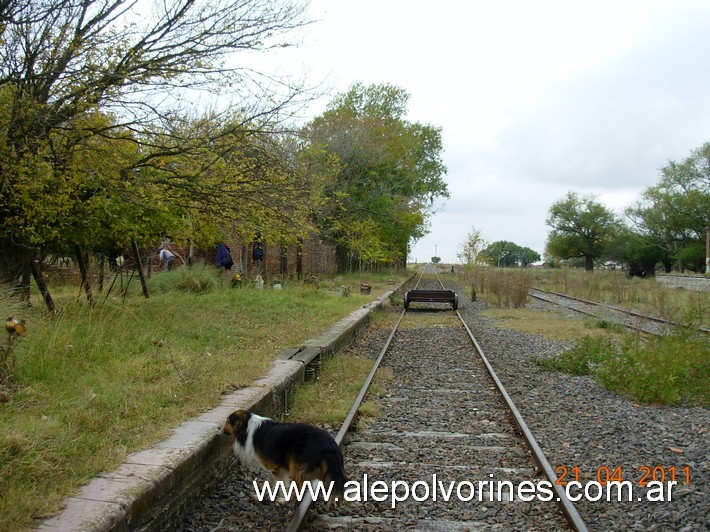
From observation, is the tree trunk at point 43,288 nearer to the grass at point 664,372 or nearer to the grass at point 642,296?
the grass at point 664,372

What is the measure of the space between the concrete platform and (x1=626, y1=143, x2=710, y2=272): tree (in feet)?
214

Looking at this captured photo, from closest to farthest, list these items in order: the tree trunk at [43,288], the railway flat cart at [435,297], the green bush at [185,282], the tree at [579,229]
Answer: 1. the tree trunk at [43,288]
2. the green bush at [185,282]
3. the railway flat cart at [435,297]
4. the tree at [579,229]

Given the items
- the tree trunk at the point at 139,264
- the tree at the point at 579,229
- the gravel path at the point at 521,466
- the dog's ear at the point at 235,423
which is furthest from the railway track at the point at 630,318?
the tree at the point at 579,229

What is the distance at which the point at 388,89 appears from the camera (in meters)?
45.3

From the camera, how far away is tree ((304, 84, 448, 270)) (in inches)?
1185

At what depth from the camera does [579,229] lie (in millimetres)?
90375

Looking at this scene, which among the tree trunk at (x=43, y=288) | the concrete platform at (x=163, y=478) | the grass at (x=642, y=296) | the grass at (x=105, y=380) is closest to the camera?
the concrete platform at (x=163, y=478)

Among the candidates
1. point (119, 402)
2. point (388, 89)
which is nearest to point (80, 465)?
point (119, 402)

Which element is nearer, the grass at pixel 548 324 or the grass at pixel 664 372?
the grass at pixel 664 372

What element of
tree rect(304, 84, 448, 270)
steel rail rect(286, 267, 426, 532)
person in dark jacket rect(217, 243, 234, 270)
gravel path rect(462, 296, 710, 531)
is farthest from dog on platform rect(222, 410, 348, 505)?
tree rect(304, 84, 448, 270)

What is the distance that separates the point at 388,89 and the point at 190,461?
4388 cm

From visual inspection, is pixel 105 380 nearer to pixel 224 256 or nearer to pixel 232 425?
pixel 232 425

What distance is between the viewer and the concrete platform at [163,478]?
3.16 m

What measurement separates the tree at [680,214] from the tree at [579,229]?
1708 centimetres
